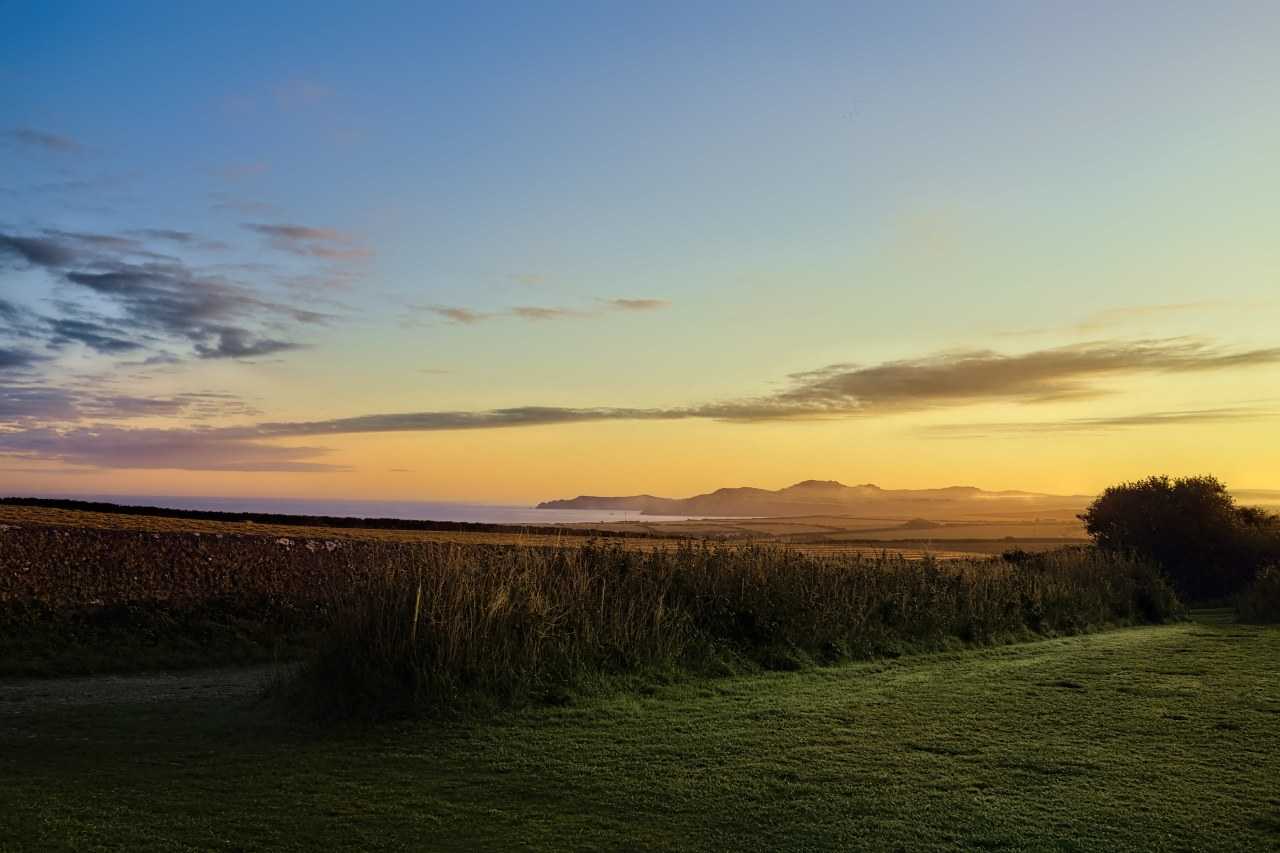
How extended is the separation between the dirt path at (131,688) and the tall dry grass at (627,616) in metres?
2.15

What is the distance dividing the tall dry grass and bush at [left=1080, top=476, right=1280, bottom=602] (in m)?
16.9

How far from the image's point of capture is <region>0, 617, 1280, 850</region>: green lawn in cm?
722

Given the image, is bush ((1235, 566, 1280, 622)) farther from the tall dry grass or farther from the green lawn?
the green lawn

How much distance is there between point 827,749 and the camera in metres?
9.71

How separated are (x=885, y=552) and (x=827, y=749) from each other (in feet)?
45.4

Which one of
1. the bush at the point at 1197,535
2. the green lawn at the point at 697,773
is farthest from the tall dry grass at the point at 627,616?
the bush at the point at 1197,535

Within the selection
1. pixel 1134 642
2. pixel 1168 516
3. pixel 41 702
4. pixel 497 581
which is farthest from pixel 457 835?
pixel 1168 516

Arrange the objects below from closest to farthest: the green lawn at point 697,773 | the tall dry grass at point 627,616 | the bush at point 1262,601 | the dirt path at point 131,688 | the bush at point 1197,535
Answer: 1. the green lawn at point 697,773
2. the tall dry grass at point 627,616
3. the dirt path at point 131,688
4. the bush at point 1262,601
5. the bush at point 1197,535

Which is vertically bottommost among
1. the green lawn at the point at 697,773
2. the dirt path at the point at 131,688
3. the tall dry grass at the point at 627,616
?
the dirt path at the point at 131,688

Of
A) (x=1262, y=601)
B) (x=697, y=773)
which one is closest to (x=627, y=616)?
(x=697, y=773)

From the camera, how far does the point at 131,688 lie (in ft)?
47.8

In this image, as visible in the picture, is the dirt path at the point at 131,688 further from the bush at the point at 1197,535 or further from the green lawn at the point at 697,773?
the bush at the point at 1197,535

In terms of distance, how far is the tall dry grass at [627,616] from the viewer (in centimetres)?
1195

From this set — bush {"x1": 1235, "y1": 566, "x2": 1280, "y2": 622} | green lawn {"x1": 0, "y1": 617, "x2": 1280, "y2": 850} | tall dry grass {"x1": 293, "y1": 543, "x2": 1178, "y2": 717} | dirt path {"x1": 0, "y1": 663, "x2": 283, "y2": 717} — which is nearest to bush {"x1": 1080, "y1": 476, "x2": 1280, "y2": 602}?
bush {"x1": 1235, "y1": 566, "x2": 1280, "y2": 622}
